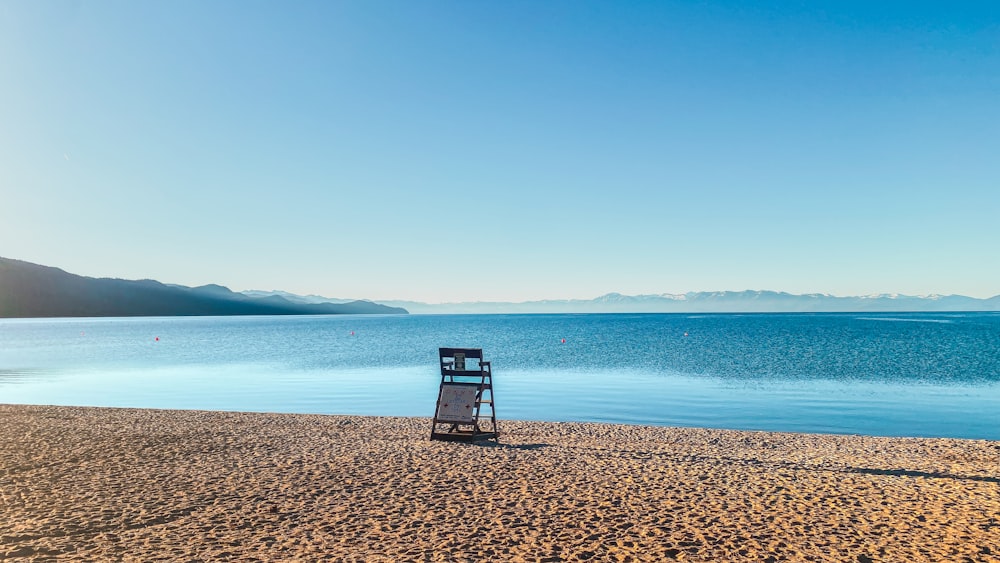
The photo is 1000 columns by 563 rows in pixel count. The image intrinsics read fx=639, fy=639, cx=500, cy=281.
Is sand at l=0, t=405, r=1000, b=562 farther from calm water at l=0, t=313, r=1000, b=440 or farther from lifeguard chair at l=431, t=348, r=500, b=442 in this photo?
calm water at l=0, t=313, r=1000, b=440

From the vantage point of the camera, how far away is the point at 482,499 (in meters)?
7.81

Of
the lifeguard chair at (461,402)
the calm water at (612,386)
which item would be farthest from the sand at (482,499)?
the calm water at (612,386)

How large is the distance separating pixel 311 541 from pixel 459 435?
6.42 metres

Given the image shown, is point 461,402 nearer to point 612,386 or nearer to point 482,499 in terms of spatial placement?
point 482,499

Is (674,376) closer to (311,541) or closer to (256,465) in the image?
(256,465)

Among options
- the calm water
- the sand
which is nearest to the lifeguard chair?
the sand

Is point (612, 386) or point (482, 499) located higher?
→ point (482, 499)

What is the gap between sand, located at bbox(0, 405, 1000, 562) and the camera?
19.8ft

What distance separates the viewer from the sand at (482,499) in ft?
19.8

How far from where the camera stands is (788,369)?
35.6 meters

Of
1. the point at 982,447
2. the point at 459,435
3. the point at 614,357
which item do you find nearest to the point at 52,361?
A: the point at 614,357

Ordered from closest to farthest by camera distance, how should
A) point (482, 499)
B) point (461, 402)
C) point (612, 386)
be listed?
point (482, 499)
point (461, 402)
point (612, 386)

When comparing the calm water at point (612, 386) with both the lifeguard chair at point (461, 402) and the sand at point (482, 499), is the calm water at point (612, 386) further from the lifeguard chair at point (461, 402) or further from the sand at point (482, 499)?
the sand at point (482, 499)

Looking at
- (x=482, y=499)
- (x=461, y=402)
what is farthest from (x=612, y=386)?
(x=482, y=499)
